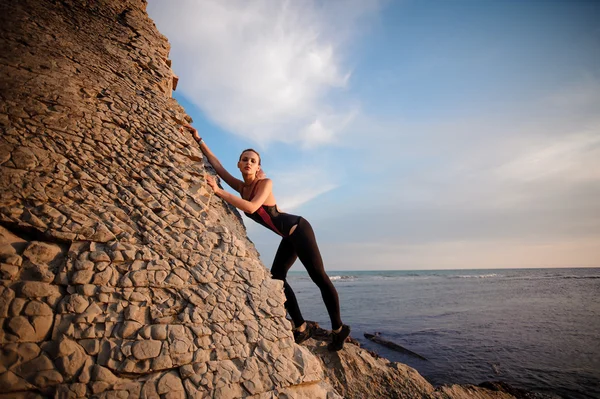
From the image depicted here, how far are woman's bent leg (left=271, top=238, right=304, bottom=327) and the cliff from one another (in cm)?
60

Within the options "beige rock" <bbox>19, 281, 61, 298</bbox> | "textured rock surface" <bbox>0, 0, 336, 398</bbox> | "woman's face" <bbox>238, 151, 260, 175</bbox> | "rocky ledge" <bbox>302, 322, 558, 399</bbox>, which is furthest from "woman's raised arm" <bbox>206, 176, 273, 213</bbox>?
"rocky ledge" <bbox>302, 322, 558, 399</bbox>

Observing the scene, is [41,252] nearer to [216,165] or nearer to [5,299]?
[5,299]

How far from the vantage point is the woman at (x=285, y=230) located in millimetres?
2726

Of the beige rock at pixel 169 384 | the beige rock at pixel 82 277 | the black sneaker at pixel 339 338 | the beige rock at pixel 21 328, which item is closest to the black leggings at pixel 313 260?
the black sneaker at pixel 339 338

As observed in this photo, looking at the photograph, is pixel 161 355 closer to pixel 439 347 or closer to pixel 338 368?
pixel 338 368

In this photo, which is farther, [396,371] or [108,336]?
[396,371]

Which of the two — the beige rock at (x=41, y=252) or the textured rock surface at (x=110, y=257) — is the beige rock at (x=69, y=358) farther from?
the beige rock at (x=41, y=252)

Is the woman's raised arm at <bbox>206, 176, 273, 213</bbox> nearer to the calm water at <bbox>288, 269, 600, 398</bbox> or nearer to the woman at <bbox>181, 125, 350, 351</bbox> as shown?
the woman at <bbox>181, 125, 350, 351</bbox>

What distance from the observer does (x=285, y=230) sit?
9.31 ft

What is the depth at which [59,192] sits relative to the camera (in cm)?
189

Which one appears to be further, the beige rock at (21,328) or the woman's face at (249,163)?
the woman's face at (249,163)

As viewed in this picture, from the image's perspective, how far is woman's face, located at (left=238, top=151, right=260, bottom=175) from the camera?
2951 millimetres

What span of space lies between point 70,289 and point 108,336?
40cm

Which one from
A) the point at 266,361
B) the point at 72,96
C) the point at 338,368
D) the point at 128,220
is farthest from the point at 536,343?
the point at 72,96
